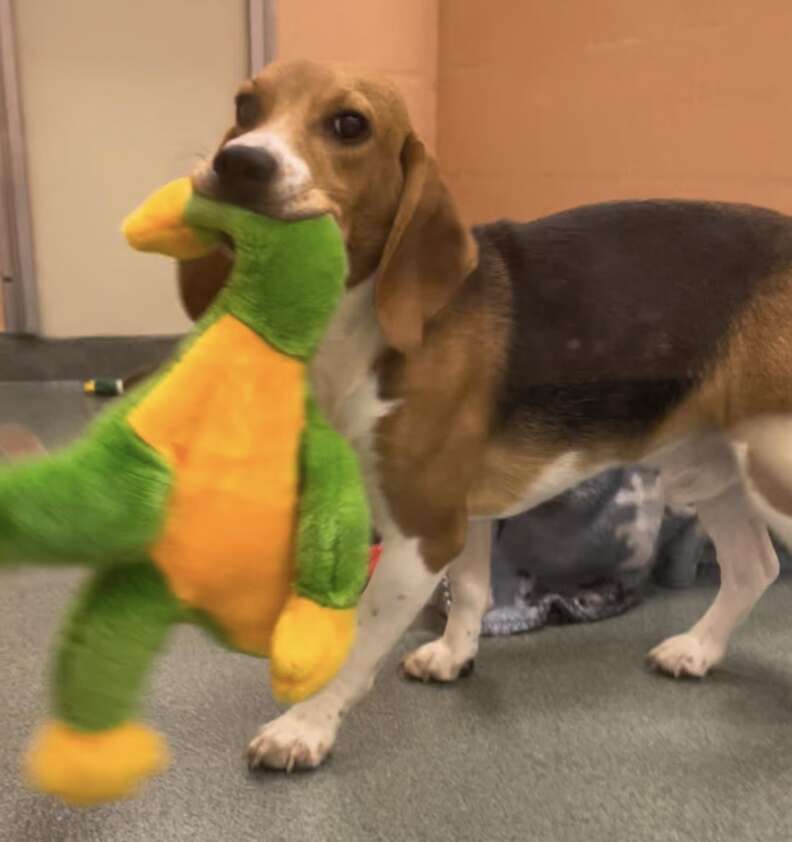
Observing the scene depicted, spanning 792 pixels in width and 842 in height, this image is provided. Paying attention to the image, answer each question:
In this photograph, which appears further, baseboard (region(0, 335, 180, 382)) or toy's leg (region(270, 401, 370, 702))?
baseboard (region(0, 335, 180, 382))

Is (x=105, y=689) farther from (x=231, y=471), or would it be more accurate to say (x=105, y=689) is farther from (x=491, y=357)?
(x=491, y=357)

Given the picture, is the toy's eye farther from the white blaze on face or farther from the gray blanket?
the gray blanket

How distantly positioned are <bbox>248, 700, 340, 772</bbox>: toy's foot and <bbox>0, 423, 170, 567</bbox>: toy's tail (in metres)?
0.61

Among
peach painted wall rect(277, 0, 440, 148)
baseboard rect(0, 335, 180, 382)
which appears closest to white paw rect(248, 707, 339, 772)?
baseboard rect(0, 335, 180, 382)

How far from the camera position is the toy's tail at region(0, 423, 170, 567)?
83 cm

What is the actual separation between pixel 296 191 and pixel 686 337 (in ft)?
2.44

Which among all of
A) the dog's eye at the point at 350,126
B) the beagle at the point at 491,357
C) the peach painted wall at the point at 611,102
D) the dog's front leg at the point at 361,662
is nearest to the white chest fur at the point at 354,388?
the beagle at the point at 491,357

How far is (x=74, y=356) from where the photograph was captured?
12.9ft

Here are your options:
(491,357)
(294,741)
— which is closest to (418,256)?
(491,357)

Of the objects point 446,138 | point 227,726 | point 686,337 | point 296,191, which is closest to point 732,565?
point 686,337

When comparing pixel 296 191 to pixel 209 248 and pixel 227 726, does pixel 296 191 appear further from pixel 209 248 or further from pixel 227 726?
pixel 227 726

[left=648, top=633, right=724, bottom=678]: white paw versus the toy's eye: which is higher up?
the toy's eye

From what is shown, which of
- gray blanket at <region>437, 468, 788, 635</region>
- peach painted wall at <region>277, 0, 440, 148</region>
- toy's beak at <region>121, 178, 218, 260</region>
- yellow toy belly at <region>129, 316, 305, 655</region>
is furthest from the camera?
peach painted wall at <region>277, 0, 440, 148</region>

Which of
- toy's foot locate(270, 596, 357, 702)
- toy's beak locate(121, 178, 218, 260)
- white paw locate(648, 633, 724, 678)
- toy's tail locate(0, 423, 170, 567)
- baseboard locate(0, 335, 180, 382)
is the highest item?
toy's beak locate(121, 178, 218, 260)
